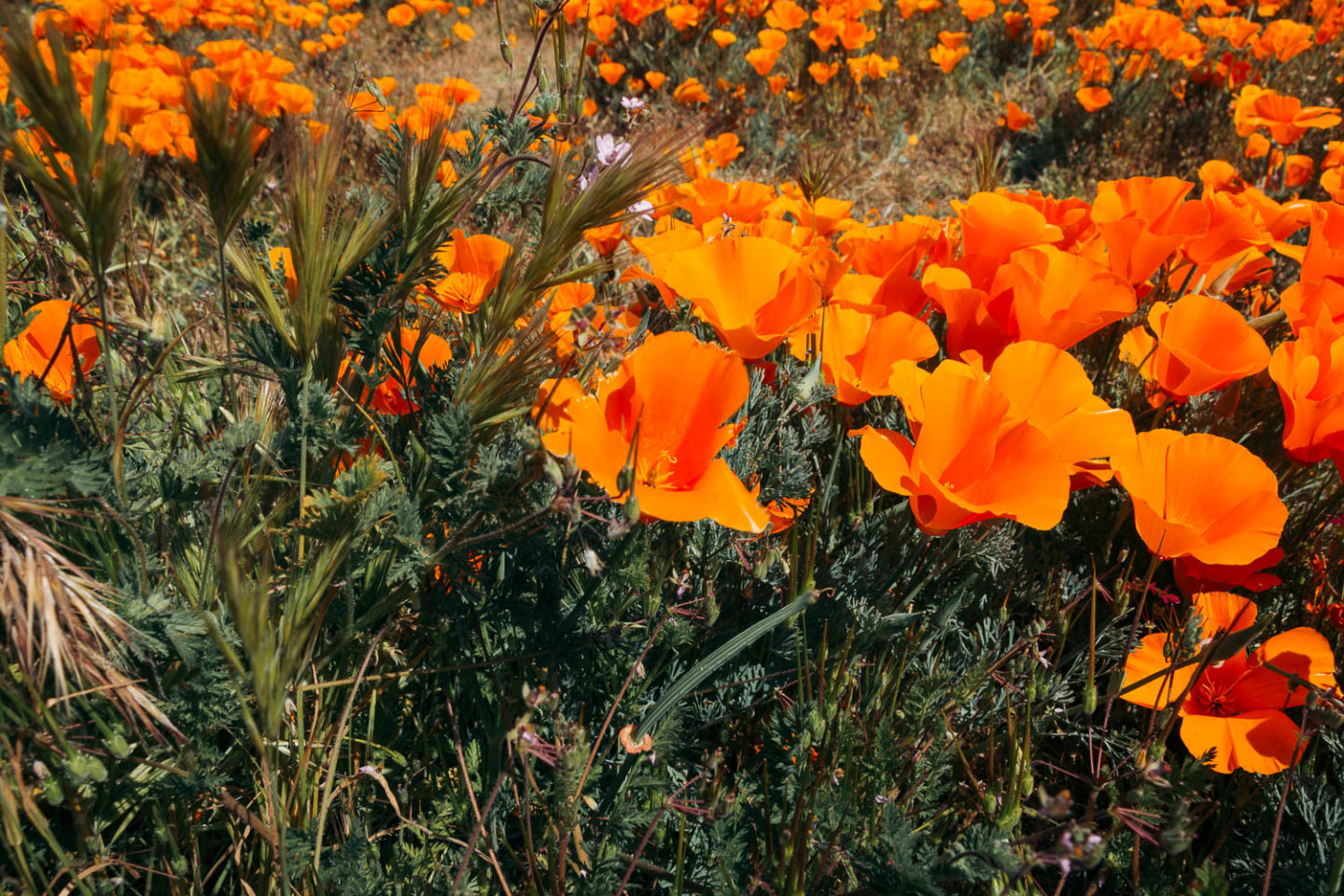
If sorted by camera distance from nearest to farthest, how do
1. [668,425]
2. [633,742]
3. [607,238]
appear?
[633,742] < [668,425] < [607,238]

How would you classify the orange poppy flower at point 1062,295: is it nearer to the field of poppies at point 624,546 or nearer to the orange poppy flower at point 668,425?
the field of poppies at point 624,546

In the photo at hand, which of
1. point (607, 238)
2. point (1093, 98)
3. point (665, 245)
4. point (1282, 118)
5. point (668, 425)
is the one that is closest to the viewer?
point (668, 425)

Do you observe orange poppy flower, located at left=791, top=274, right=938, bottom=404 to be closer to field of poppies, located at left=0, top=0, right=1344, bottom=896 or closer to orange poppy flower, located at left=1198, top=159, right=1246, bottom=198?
field of poppies, located at left=0, top=0, right=1344, bottom=896

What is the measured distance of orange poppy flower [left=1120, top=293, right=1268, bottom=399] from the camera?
1354 mm

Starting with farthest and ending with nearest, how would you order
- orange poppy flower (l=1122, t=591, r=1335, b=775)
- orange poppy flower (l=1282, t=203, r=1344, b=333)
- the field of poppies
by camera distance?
1. orange poppy flower (l=1282, t=203, r=1344, b=333)
2. orange poppy flower (l=1122, t=591, r=1335, b=775)
3. the field of poppies

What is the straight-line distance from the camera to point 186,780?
1040 mm

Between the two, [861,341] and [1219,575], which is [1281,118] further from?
[861,341]

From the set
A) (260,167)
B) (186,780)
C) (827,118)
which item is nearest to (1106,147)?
(827,118)

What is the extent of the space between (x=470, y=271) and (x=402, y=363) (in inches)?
12.3

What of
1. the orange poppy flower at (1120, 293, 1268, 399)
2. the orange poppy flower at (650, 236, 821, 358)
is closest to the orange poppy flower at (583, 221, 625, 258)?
the orange poppy flower at (650, 236, 821, 358)

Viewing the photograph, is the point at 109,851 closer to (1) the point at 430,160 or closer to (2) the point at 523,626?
(2) the point at 523,626

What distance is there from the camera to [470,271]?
1.58m

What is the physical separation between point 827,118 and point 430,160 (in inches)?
179

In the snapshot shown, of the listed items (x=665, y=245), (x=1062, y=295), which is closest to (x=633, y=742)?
(x=665, y=245)
